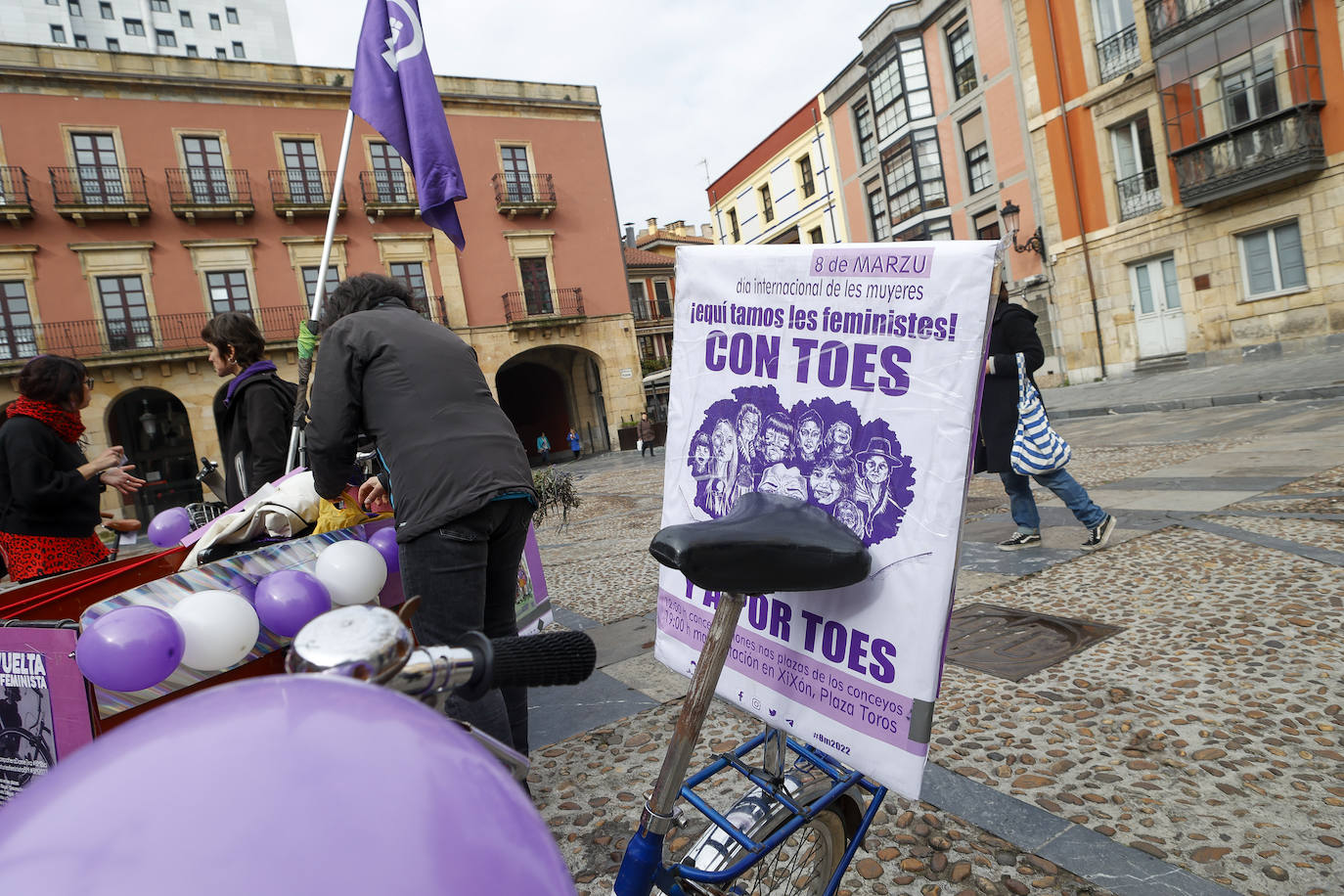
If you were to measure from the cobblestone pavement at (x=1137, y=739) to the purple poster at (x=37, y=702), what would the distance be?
1.25 metres

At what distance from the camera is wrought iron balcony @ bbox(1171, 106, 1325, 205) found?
1395cm

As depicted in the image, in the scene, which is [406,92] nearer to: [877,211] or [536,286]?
[536,286]

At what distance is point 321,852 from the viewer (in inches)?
16.6

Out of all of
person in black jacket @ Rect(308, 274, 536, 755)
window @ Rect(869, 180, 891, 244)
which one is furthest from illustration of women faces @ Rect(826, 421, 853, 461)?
window @ Rect(869, 180, 891, 244)

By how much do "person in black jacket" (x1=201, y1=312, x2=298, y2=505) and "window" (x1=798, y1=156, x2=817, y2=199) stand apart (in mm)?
29183

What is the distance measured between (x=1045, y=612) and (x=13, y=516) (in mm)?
4506

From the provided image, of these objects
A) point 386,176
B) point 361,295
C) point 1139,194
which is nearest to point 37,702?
point 361,295

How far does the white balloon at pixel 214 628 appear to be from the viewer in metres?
1.97

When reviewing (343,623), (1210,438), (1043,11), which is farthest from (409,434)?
(1043,11)

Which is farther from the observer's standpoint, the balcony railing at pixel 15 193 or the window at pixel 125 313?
the window at pixel 125 313

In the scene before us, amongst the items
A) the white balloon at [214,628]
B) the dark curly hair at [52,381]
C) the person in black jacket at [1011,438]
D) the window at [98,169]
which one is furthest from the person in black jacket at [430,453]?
the window at [98,169]

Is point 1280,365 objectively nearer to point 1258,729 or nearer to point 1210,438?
point 1210,438

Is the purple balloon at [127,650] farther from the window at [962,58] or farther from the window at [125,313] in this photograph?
the window at [962,58]

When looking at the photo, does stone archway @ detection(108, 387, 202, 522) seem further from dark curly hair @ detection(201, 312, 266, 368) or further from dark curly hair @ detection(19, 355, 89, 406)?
dark curly hair @ detection(201, 312, 266, 368)
